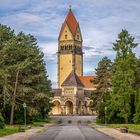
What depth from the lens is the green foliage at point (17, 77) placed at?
65438 millimetres

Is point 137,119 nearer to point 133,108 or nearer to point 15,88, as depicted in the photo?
point 133,108

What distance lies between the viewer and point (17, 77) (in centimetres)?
6638

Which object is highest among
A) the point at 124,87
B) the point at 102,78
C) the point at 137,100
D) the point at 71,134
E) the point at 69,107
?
the point at 102,78

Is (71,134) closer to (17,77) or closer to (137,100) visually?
(17,77)

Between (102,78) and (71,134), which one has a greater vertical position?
(102,78)

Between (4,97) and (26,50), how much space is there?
40.5ft

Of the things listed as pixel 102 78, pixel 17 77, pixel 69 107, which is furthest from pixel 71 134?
pixel 69 107

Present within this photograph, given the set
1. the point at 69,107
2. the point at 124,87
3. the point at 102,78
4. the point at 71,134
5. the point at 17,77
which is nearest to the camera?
the point at 71,134

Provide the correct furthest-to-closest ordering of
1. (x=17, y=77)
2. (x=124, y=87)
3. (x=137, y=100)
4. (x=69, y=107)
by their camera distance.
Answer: (x=69, y=107) < (x=124, y=87) < (x=137, y=100) < (x=17, y=77)

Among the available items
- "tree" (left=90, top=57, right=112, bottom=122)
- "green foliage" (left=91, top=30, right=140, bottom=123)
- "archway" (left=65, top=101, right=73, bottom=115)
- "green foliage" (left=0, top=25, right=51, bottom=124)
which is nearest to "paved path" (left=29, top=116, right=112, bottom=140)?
"green foliage" (left=0, top=25, right=51, bottom=124)

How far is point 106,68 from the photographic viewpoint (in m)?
106

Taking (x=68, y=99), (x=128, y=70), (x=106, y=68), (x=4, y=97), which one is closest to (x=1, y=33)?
(x=4, y=97)

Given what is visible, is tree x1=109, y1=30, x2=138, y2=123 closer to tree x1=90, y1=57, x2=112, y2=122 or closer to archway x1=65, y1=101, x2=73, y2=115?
tree x1=90, y1=57, x2=112, y2=122

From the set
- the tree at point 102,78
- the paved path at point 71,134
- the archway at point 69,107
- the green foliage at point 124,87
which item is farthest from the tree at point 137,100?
the archway at point 69,107
